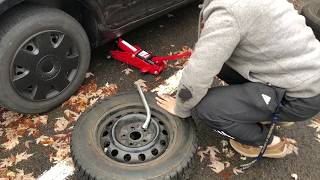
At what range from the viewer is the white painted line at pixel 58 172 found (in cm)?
272

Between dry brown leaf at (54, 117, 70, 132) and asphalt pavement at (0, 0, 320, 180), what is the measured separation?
45 millimetres

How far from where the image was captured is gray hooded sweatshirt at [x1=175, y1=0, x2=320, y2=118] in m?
2.06

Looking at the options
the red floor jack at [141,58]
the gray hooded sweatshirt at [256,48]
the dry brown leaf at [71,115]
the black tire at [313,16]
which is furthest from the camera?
the black tire at [313,16]

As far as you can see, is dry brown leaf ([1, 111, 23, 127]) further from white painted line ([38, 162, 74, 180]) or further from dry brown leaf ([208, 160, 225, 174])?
dry brown leaf ([208, 160, 225, 174])

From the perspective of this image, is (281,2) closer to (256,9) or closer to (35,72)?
(256,9)

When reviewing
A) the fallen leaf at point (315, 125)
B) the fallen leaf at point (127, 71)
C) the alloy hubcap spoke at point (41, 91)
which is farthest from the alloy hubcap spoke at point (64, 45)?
the fallen leaf at point (315, 125)

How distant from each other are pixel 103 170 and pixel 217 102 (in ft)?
2.85

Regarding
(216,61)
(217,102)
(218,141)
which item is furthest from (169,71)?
(216,61)

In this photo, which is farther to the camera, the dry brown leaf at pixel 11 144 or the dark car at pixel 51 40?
the dry brown leaf at pixel 11 144

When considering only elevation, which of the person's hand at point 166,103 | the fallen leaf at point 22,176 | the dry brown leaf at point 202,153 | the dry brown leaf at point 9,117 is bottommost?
the dry brown leaf at point 202,153

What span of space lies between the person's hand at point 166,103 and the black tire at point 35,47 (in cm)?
80

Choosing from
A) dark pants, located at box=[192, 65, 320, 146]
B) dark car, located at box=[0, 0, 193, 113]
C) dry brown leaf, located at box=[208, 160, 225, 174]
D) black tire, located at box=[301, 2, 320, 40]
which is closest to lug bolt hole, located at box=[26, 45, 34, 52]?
dark car, located at box=[0, 0, 193, 113]

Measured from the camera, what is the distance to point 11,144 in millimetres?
2971

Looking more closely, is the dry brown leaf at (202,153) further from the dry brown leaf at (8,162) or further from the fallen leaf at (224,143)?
the dry brown leaf at (8,162)
